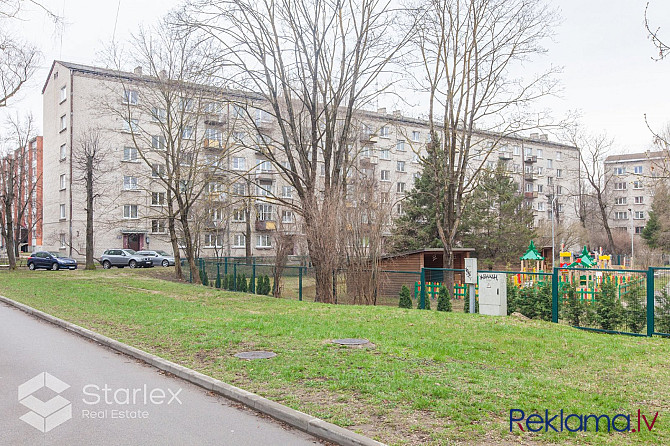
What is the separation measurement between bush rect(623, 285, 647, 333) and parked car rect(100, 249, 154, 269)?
40.9 meters

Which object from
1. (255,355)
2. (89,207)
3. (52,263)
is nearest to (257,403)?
(255,355)

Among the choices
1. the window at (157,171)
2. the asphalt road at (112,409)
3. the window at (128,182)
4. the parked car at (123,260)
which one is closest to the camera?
the asphalt road at (112,409)

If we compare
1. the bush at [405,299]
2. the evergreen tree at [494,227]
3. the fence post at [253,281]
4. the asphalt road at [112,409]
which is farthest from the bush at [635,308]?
the evergreen tree at [494,227]

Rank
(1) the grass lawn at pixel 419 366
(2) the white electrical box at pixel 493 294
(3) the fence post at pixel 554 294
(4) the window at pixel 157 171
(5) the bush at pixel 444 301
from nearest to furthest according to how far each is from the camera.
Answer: (1) the grass lawn at pixel 419 366, (3) the fence post at pixel 554 294, (2) the white electrical box at pixel 493 294, (5) the bush at pixel 444 301, (4) the window at pixel 157 171

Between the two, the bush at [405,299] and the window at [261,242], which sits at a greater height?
the window at [261,242]

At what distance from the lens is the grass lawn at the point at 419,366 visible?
19.7 ft

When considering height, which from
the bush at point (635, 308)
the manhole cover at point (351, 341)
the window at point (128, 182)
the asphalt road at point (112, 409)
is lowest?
the asphalt road at point (112, 409)

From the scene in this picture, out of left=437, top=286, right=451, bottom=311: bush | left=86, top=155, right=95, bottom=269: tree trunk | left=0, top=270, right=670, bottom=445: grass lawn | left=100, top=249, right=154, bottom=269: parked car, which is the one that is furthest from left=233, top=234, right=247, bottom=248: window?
left=0, top=270, right=670, bottom=445: grass lawn

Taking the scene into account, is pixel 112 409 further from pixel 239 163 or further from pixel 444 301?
pixel 239 163

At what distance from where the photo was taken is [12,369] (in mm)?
8820

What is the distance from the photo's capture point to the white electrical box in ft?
52.7

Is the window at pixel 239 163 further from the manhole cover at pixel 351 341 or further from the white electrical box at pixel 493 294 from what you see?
the manhole cover at pixel 351 341

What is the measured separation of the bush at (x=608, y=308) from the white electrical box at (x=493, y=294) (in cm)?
272

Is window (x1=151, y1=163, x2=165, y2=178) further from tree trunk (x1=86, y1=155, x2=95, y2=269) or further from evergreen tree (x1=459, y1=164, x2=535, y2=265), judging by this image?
evergreen tree (x1=459, y1=164, x2=535, y2=265)
